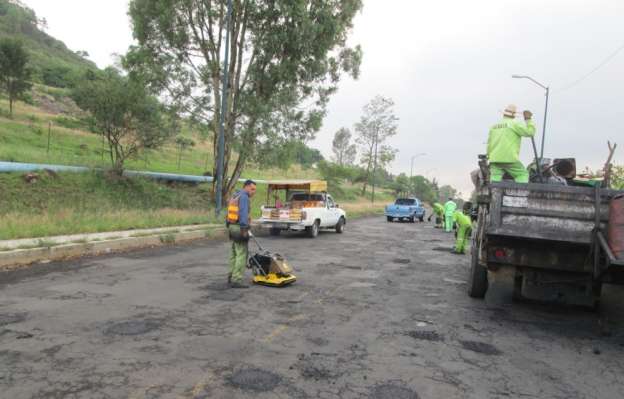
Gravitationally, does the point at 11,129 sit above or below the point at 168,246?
above

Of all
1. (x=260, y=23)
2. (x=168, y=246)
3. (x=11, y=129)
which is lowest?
(x=168, y=246)

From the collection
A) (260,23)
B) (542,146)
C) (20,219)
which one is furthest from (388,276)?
(542,146)

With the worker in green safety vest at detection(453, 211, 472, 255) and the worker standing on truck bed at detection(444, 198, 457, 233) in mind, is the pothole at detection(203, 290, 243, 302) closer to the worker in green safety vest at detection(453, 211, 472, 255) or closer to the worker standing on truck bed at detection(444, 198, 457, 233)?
the worker in green safety vest at detection(453, 211, 472, 255)

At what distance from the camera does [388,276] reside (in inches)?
370

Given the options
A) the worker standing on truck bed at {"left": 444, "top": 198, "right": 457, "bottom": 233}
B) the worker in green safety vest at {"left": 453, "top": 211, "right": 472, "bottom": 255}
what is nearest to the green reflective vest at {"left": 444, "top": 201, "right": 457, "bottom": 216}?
the worker standing on truck bed at {"left": 444, "top": 198, "right": 457, "bottom": 233}

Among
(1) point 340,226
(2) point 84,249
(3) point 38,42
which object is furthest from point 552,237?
(3) point 38,42

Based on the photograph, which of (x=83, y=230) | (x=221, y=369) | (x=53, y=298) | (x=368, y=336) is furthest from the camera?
(x=83, y=230)

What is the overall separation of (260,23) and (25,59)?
28498 millimetres

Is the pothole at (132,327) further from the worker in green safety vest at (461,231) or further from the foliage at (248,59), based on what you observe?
the foliage at (248,59)

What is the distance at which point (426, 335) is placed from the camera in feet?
17.8

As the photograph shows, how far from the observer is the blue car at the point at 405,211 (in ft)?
101

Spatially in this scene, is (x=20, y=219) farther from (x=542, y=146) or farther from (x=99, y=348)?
(x=542, y=146)

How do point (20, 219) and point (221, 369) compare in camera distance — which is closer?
point (221, 369)

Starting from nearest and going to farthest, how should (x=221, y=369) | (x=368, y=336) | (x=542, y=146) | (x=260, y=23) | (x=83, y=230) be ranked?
(x=221, y=369) < (x=368, y=336) < (x=83, y=230) < (x=260, y=23) < (x=542, y=146)
